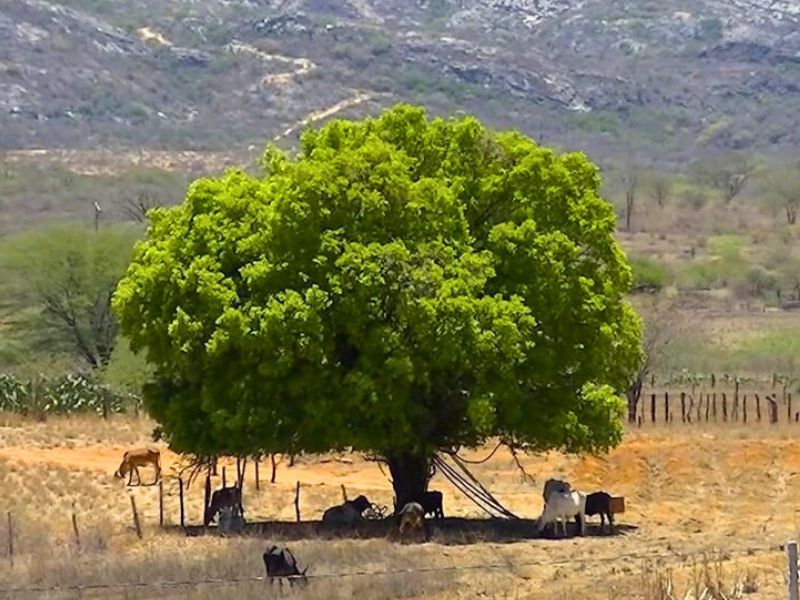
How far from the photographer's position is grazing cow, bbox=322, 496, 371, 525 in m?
28.9

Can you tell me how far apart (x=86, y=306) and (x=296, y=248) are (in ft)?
119

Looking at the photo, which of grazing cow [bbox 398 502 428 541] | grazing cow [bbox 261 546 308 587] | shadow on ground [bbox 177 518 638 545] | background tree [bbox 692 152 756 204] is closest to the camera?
grazing cow [bbox 261 546 308 587]

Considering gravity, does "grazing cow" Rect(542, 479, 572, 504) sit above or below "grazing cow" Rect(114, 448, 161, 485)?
below

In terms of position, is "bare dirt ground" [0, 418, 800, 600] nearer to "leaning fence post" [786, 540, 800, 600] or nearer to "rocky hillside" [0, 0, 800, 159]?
"leaning fence post" [786, 540, 800, 600]

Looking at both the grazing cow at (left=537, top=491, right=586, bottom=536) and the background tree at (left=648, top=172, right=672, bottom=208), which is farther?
the background tree at (left=648, top=172, right=672, bottom=208)

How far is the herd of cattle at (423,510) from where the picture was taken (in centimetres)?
2681

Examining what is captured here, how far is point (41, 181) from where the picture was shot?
134000 millimetres

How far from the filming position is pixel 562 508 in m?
27.6

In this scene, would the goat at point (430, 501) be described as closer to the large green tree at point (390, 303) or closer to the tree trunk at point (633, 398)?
the large green tree at point (390, 303)

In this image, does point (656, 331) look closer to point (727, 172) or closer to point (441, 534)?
point (441, 534)

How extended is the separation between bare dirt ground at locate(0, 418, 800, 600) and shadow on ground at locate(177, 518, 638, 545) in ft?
1.19

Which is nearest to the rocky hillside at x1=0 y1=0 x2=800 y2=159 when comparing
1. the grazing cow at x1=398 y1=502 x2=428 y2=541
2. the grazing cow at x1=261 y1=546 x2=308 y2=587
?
the grazing cow at x1=398 y1=502 x2=428 y2=541

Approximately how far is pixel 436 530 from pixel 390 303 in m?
4.10

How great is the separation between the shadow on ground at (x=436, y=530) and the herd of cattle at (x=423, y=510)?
187mm
